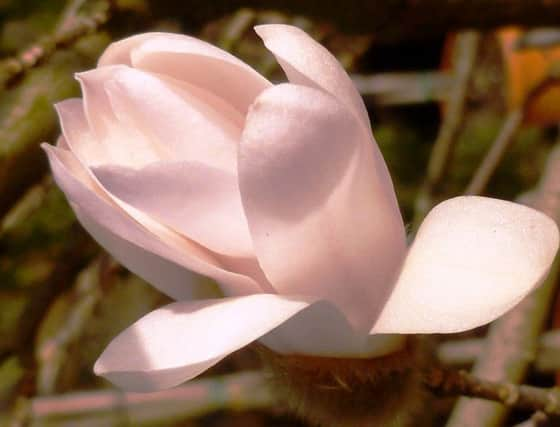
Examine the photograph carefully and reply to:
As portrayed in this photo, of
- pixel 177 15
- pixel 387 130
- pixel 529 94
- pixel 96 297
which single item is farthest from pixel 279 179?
pixel 387 130

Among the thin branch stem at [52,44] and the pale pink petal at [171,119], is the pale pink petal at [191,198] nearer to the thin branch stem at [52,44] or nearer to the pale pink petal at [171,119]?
the pale pink petal at [171,119]

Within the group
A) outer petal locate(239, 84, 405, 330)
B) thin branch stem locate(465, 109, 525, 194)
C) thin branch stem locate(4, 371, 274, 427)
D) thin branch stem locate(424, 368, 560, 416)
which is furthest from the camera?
thin branch stem locate(465, 109, 525, 194)

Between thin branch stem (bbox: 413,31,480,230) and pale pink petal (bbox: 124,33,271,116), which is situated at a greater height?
pale pink petal (bbox: 124,33,271,116)

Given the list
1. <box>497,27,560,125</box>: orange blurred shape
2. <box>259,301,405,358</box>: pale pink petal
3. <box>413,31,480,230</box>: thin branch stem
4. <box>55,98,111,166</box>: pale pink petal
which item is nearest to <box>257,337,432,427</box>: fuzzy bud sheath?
<box>259,301,405,358</box>: pale pink petal

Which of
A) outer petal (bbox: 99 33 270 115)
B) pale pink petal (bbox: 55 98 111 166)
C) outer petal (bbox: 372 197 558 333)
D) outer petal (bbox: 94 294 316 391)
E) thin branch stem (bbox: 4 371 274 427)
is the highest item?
outer petal (bbox: 99 33 270 115)

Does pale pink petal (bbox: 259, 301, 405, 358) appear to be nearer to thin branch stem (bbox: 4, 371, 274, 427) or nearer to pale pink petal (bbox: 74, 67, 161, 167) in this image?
pale pink petal (bbox: 74, 67, 161, 167)

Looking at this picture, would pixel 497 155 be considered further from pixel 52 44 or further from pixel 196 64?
pixel 196 64

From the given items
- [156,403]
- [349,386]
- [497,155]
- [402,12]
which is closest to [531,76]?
[497,155]

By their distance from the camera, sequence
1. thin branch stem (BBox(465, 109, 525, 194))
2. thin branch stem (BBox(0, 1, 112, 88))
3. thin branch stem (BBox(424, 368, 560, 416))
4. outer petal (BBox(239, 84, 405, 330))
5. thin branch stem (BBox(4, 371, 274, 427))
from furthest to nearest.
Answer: thin branch stem (BBox(465, 109, 525, 194)) < thin branch stem (BBox(4, 371, 274, 427)) < thin branch stem (BBox(0, 1, 112, 88)) < thin branch stem (BBox(424, 368, 560, 416)) < outer petal (BBox(239, 84, 405, 330))
